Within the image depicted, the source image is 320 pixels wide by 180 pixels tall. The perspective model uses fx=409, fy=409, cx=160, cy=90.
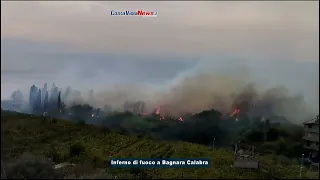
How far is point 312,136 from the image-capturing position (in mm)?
27281

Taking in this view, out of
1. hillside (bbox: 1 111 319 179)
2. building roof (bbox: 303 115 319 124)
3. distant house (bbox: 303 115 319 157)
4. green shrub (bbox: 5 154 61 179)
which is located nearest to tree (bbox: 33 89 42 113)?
hillside (bbox: 1 111 319 179)

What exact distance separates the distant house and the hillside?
248cm

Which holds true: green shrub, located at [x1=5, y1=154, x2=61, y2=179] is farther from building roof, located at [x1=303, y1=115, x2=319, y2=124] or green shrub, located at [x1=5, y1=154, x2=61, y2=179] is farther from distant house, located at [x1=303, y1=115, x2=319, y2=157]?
building roof, located at [x1=303, y1=115, x2=319, y2=124]

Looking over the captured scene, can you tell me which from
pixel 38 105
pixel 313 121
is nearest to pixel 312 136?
pixel 313 121

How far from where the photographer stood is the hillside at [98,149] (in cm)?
2041

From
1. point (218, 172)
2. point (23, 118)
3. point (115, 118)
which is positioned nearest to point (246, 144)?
point (218, 172)

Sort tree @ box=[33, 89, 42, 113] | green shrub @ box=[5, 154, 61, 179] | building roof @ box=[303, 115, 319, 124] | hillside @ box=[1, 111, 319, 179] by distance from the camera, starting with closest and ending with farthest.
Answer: green shrub @ box=[5, 154, 61, 179]
hillside @ box=[1, 111, 319, 179]
building roof @ box=[303, 115, 319, 124]
tree @ box=[33, 89, 42, 113]

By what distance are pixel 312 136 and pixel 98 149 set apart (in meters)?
14.2

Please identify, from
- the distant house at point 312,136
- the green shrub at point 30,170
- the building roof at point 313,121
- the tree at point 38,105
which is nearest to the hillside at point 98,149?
the green shrub at point 30,170

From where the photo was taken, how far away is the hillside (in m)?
20.4

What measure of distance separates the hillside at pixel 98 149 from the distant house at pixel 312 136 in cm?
248

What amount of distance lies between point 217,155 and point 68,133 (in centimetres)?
1109

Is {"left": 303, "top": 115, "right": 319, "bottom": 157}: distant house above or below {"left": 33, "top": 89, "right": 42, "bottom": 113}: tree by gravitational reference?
below

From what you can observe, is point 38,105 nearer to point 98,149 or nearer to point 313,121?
point 98,149
